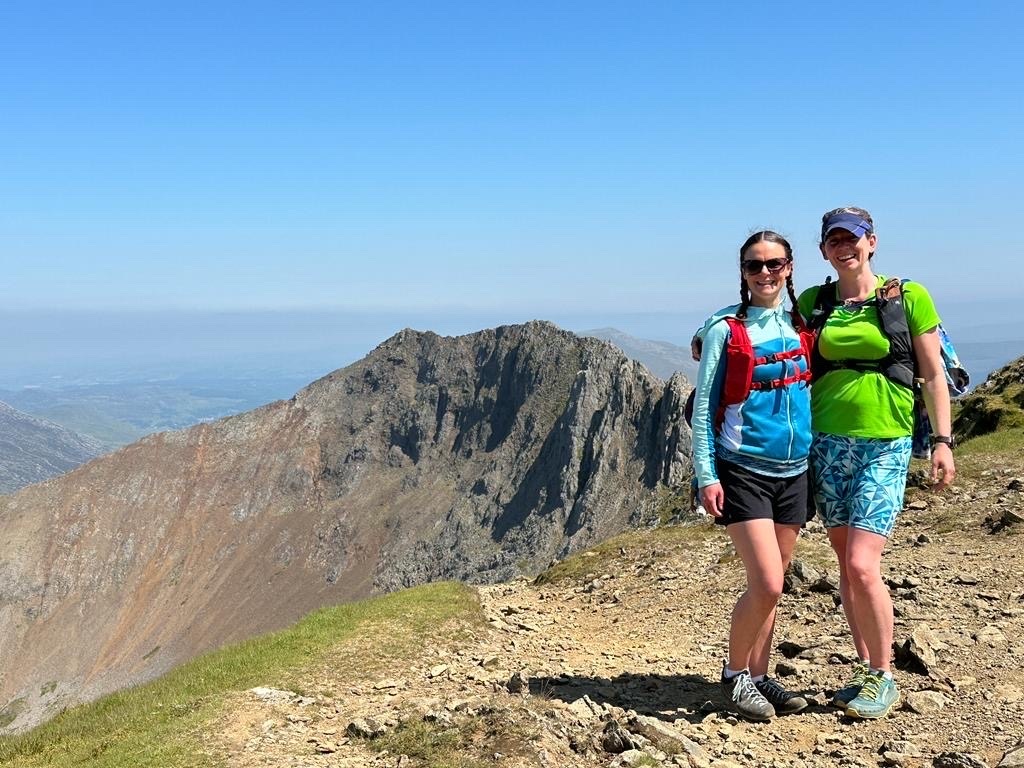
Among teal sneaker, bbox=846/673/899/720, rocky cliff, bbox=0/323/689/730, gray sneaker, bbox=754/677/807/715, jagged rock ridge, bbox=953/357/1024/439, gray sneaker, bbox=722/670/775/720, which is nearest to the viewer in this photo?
teal sneaker, bbox=846/673/899/720

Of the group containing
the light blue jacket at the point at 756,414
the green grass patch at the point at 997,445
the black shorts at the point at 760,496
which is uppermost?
the light blue jacket at the point at 756,414

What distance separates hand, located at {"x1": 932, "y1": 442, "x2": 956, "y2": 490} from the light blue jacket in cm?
127

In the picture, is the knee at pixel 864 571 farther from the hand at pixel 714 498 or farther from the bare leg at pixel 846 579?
the hand at pixel 714 498

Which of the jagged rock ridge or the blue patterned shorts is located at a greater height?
the blue patterned shorts

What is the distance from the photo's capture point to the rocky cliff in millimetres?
138125

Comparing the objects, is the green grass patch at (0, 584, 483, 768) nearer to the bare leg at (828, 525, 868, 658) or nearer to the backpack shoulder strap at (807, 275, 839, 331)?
the bare leg at (828, 525, 868, 658)

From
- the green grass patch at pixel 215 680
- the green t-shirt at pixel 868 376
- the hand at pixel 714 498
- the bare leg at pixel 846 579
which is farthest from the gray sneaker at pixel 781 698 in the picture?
the green grass patch at pixel 215 680

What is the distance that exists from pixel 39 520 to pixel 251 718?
644ft

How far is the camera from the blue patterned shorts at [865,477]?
273 inches

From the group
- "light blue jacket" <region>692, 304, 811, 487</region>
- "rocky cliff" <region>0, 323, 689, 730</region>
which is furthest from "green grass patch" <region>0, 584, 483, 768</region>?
"rocky cliff" <region>0, 323, 689, 730</region>

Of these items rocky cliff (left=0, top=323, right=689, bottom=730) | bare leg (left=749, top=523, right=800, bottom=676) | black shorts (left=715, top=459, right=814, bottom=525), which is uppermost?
black shorts (left=715, top=459, right=814, bottom=525)

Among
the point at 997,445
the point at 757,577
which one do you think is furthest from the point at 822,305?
the point at 997,445

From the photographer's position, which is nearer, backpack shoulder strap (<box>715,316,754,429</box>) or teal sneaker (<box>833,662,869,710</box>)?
backpack shoulder strap (<box>715,316,754,429</box>)

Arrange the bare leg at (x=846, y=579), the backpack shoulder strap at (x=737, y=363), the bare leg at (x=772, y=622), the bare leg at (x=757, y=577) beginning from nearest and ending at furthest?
the backpack shoulder strap at (x=737, y=363)
the bare leg at (x=757, y=577)
the bare leg at (x=772, y=622)
the bare leg at (x=846, y=579)
